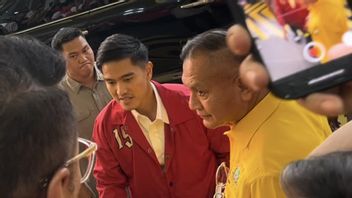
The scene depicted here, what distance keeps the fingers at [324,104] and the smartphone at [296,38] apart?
0.01 metres

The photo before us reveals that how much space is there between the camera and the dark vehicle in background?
4.21m

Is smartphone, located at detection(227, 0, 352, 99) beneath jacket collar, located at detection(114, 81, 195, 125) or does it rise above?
above

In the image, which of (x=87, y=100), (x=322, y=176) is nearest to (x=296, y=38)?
(x=322, y=176)

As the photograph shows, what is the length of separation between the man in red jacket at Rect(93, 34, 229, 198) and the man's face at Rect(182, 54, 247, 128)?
378 millimetres

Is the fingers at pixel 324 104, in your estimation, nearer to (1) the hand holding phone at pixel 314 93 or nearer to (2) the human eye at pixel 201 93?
(1) the hand holding phone at pixel 314 93

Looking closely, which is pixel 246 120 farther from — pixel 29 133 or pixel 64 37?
pixel 64 37

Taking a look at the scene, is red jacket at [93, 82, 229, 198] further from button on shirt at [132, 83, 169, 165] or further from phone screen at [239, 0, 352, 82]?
phone screen at [239, 0, 352, 82]

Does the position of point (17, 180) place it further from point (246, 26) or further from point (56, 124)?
point (246, 26)

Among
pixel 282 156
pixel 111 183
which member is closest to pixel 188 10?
pixel 111 183

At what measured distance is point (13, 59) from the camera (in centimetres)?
129

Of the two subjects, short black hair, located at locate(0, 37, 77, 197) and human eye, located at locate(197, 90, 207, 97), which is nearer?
short black hair, located at locate(0, 37, 77, 197)

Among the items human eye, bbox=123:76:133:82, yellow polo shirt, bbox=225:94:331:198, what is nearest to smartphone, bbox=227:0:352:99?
yellow polo shirt, bbox=225:94:331:198

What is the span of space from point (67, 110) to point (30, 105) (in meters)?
0.10

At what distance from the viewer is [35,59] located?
1352mm
